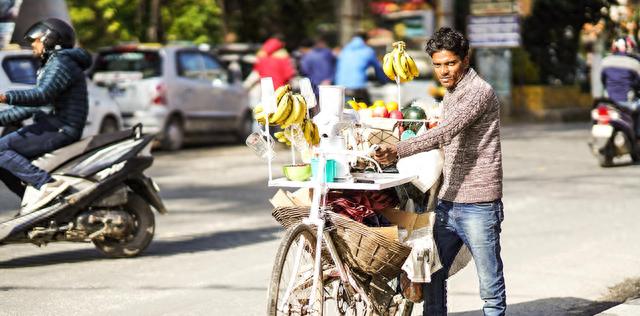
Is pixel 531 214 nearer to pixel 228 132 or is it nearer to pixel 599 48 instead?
pixel 228 132

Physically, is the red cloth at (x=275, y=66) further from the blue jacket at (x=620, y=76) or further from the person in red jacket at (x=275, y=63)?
the blue jacket at (x=620, y=76)

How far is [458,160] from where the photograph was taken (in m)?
5.22

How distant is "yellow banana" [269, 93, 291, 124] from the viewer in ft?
16.5

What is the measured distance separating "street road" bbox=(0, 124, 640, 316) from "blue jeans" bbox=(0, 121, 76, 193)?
700 mm

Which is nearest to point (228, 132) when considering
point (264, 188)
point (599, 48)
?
point (264, 188)

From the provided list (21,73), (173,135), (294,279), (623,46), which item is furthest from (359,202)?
(173,135)

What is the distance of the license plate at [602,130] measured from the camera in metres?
15.0

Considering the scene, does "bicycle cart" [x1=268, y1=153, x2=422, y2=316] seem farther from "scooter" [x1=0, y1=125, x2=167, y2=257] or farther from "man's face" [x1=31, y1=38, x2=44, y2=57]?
"man's face" [x1=31, y1=38, x2=44, y2=57]

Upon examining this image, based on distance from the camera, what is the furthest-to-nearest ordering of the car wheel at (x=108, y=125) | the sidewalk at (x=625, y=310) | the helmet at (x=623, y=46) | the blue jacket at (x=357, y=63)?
the blue jacket at (x=357, y=63), the car wheel at (x=108, y=125), the helmet at (x=623, y=46), the sidewalk at (x=625, y=310)

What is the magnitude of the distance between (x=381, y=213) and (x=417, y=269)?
0.37 metres

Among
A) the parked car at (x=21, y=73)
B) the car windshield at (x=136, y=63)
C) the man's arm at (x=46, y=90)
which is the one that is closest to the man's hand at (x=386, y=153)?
the man's arm at (x=46, y=90)

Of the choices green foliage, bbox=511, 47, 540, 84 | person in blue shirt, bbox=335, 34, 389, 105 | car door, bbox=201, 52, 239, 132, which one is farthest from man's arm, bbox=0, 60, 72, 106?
green foliage, bbox=511, 47, 540, 84

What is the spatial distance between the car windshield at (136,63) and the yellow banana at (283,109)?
42.3 feet

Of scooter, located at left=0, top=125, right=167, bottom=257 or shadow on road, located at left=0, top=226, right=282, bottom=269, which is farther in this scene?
shadow on road, located at left=0, top=226, right=282, bottom=269
